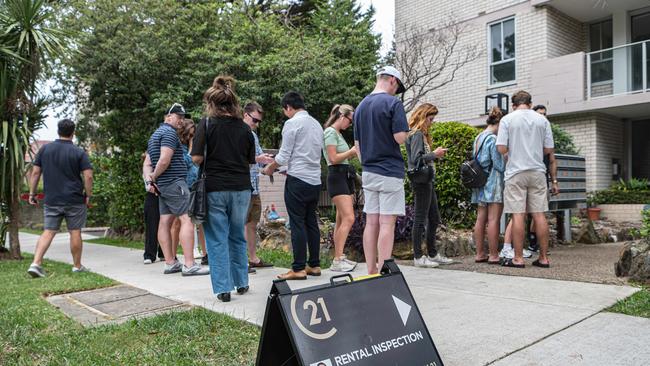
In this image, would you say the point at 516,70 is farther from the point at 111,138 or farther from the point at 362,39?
the point at 111,138

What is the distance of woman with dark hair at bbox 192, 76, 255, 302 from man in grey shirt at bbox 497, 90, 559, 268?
291 centimetres

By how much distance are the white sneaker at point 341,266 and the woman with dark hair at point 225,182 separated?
1.42 metres

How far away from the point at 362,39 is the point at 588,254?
405 inches

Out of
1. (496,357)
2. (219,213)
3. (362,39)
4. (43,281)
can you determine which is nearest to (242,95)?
(362,39)

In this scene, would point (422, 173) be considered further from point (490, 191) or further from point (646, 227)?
point (646, 227)

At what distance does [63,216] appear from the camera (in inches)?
248

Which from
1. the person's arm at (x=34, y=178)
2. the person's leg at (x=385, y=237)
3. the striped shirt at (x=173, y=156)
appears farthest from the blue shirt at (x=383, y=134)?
the person's arm at (x=34, y=178)

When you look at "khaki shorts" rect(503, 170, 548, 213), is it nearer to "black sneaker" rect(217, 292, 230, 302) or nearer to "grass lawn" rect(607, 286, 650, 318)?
"grass lawn" rect(607, 286, 650, 318)

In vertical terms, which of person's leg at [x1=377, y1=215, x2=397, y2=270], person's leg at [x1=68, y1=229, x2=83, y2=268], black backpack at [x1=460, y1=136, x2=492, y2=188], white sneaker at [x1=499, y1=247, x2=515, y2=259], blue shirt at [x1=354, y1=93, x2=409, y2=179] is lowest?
white sneaker at [x1=499, y1=247, x2=515, y2=259]

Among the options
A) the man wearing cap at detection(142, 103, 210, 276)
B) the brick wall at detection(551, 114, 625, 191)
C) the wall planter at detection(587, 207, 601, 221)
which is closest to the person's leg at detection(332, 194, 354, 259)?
the man wearing cap at detection(142, 103, 210, 276)

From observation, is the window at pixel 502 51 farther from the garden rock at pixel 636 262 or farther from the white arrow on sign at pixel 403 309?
the white arrow on sign at pixel 403 309

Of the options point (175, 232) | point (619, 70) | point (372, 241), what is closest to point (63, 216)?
point (175, 232)

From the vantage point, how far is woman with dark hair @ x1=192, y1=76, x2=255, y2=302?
4312 millimetres

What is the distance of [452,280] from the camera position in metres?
5.04
